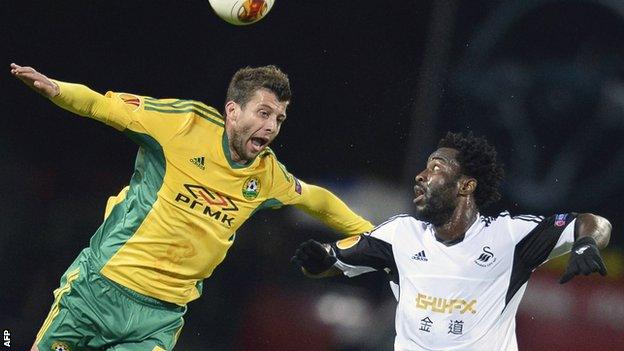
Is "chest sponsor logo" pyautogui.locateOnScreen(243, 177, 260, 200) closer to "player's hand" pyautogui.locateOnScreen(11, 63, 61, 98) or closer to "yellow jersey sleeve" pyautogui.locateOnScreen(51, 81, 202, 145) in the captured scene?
"yellow jersey sleeve" pyautogui.locateOnScreen(51, 81, 202, 145)

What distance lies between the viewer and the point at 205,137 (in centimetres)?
516

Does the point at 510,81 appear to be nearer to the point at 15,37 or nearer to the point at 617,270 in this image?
the point at 617,270

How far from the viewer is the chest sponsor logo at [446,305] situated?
493 centimetres

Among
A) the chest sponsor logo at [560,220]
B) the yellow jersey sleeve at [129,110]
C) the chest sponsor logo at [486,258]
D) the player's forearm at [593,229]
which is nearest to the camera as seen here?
the player's forearm at [593,229]

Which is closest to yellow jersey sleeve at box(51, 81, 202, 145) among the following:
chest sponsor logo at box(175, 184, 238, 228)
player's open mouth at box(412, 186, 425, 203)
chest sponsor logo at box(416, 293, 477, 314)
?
chest sponsor logo at box(175, 184, 238, 228)

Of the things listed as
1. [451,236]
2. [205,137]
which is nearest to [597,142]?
[451,236]

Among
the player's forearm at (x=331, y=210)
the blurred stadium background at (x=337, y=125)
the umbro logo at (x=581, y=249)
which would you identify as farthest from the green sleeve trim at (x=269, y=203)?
the blurred stadium background at (x=337, y=125)

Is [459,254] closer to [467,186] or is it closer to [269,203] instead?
[467,186]

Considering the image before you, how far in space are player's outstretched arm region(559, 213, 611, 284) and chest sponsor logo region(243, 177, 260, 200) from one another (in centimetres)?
153

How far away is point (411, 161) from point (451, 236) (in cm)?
278

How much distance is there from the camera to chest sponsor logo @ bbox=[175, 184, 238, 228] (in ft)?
16.8

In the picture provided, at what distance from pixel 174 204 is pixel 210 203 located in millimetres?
172

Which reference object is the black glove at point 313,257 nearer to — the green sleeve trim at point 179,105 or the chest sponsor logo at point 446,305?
the chest sponsor logo at point 446,305

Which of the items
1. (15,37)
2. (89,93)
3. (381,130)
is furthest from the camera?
(381,130)
